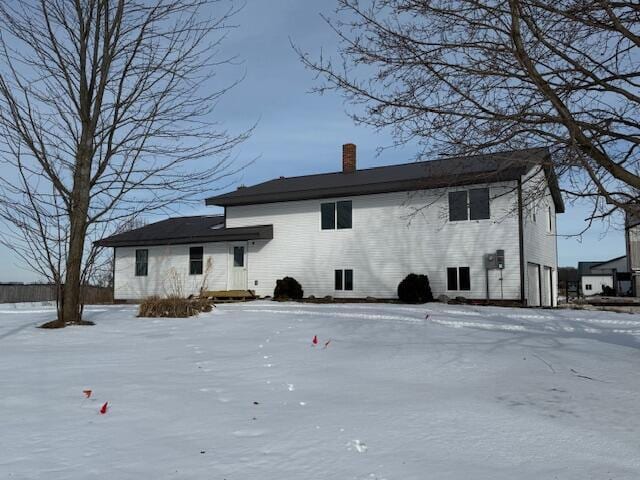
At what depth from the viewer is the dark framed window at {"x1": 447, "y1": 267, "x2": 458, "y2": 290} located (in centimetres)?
1862

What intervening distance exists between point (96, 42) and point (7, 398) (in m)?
8.03

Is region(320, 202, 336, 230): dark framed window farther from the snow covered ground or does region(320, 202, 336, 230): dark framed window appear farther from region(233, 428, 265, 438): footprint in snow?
region(233, 428, 265, 438): footprint in snow

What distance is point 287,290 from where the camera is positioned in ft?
68.6

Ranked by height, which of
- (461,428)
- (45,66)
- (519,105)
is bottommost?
(461,428)

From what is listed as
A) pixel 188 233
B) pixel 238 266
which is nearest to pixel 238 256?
pixel 238 266

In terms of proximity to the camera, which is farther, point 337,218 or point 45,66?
point 337,218

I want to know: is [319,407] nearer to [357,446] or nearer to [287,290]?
[357,446]

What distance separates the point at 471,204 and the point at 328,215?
5.67m

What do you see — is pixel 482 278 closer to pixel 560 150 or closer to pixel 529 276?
pixel 529 276

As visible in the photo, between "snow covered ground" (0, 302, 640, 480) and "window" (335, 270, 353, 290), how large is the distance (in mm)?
11598

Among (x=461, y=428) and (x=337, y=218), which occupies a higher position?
(x=337, y=218)

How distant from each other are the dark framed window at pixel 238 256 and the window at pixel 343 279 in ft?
15.0

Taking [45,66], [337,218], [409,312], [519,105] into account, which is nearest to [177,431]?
[519,105]

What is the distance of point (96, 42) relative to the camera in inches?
415
